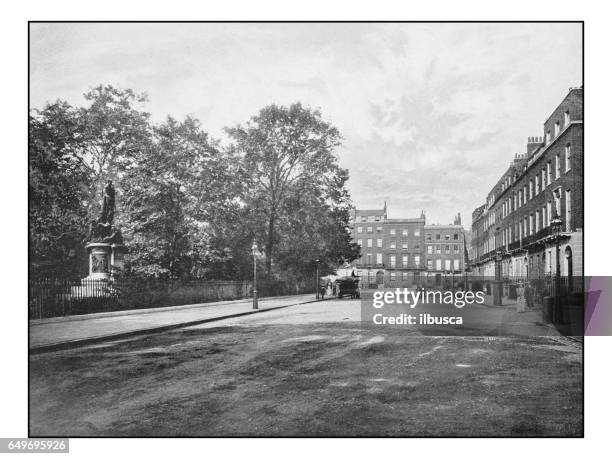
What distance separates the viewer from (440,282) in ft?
32.0

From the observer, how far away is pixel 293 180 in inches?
433

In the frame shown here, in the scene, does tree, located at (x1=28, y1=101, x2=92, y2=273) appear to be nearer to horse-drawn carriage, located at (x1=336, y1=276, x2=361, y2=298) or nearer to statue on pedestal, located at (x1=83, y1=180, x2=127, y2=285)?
statue on pedestal, located at (x1=83, y1=180, x2=127, y2=285)

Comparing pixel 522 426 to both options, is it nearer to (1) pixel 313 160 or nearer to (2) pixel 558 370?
(2) pixel 558 370

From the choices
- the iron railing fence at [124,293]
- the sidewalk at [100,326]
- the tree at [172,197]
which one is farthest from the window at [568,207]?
the sidewalk at [100,326]

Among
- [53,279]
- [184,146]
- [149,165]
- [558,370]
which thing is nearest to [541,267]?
[558,370]

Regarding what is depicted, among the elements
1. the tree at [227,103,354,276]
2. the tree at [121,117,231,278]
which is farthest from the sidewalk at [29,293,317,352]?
the tree at [227,103,354,276]

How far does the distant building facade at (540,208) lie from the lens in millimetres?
8258

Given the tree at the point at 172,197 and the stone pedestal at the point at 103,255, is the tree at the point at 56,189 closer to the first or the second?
the stone pedestal at the point at 103,255

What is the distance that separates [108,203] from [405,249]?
673cm

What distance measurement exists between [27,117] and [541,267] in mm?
11594

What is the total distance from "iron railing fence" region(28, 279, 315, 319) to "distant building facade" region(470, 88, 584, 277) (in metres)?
8.29

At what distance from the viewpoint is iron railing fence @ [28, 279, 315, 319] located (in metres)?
9.09

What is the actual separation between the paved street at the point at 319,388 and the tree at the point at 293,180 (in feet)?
10.3

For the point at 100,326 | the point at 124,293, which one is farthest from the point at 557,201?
the point at 124,293
